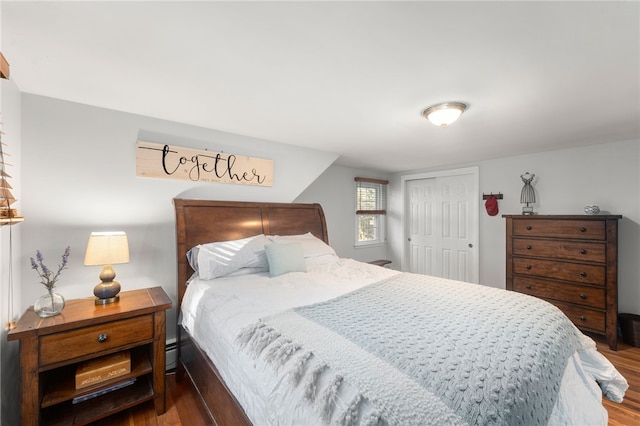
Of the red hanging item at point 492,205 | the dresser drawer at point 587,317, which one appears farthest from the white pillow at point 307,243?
the dresser drawer at point 587,317

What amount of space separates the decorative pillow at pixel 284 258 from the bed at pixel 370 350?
0.5 inches

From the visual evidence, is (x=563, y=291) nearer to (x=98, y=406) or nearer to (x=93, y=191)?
(x=98, y=406)

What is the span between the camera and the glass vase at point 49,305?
1.55 m

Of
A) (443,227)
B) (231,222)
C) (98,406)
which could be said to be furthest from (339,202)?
(98,406)

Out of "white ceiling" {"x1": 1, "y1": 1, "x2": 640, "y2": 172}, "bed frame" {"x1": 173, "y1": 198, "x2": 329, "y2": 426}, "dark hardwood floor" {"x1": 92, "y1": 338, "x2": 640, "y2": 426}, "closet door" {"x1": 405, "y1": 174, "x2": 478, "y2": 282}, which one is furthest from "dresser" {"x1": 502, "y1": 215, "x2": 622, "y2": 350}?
"bed frame" {"x1": 173, "y1": 198, "x2": 329, "y2": 426}

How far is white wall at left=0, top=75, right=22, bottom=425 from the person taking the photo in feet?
4.75

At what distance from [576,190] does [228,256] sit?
399 cm

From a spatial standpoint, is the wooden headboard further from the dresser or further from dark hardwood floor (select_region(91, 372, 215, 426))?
the dresser

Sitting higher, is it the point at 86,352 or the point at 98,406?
the point at 86,352

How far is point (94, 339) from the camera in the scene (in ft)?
5.19

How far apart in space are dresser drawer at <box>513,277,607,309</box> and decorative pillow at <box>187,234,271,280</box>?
3028 mm

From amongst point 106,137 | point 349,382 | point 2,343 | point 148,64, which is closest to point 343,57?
point 148,64

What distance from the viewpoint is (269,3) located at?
0.99 meters

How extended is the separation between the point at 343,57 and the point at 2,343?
2442 millimetres
